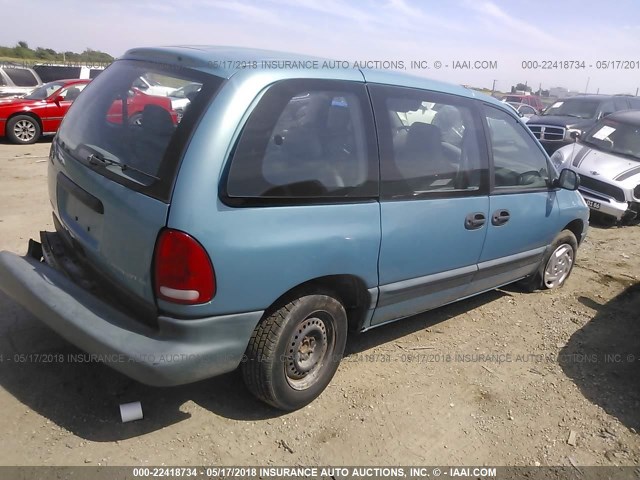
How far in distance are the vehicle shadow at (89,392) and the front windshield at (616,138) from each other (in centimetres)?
727

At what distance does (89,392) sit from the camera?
2.81 metres

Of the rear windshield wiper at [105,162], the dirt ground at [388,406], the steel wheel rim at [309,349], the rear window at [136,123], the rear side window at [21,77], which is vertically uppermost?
the rear window at [136,123]

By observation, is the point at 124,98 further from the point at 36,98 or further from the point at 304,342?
the point at 36,98

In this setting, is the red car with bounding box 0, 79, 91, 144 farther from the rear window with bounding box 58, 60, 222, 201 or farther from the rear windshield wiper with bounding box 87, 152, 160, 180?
the rear windshield wiper with bounding box 87, 152, 160, 180

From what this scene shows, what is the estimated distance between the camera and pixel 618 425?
9.90ft

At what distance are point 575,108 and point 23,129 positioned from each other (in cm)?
1290

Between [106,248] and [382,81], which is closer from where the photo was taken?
[106,248]

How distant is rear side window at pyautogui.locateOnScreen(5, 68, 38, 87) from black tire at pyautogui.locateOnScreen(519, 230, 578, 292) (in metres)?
13.4

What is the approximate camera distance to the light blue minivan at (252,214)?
2.28m

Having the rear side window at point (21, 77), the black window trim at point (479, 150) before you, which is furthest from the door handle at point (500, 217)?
the rear side window at point (21, 77)

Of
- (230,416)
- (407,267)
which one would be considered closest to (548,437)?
(407,267)

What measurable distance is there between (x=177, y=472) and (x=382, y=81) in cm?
232

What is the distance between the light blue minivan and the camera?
228cm

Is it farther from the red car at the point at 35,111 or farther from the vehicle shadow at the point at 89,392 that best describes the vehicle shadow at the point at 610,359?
the red car at the point at 35,111
